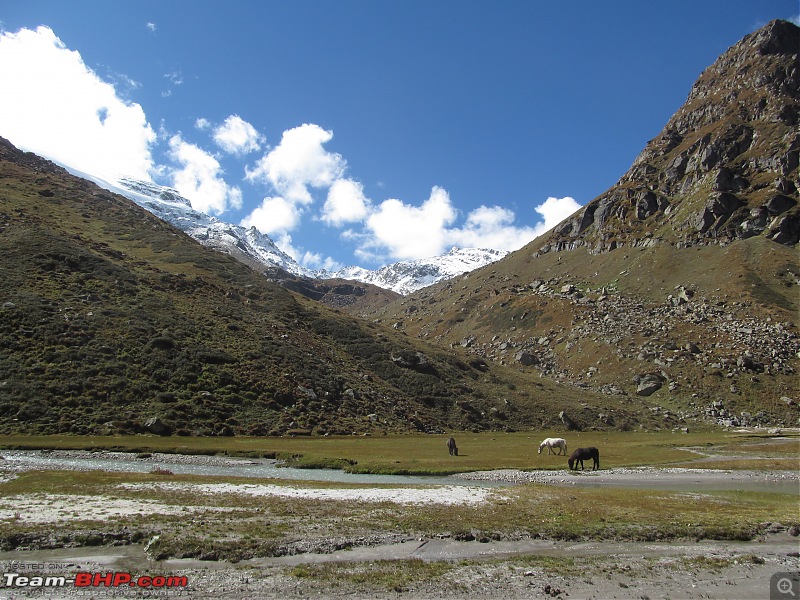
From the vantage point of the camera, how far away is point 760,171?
7653 inches

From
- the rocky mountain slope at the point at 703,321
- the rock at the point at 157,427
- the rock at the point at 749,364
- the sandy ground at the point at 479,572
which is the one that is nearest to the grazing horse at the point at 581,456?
the sandy ground at the point at 479,572

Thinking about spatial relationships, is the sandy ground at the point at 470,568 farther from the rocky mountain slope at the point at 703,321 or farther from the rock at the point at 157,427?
the rocky mountain slope at the point at 703,321

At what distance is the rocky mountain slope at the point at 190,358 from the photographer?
2672 inches

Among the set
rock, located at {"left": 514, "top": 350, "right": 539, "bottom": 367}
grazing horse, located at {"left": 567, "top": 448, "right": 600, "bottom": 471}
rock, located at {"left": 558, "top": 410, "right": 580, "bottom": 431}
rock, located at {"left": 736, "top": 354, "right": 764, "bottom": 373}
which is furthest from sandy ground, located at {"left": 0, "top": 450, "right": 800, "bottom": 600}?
rock, located at {"left": 514, "top": 350, "right": 539, "bottom": 367}

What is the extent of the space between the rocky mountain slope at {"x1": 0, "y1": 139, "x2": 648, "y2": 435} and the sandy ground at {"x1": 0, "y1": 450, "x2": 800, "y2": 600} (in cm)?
4932

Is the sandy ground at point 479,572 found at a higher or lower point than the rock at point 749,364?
lower

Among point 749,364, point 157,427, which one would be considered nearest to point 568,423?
point 749,364

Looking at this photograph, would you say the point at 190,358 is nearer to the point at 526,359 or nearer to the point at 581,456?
the point at 581,456

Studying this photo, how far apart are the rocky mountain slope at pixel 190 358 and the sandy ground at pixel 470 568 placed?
162ft

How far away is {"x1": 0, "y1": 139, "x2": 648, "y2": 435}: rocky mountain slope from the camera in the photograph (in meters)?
67.9

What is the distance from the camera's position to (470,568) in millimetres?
17609

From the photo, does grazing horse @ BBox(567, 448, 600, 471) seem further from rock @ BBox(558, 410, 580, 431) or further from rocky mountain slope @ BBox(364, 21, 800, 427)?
rocky mountain slope @ BBox(364, 21, 800, 427)

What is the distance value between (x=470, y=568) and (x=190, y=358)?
77415mm

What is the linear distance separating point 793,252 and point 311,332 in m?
169
